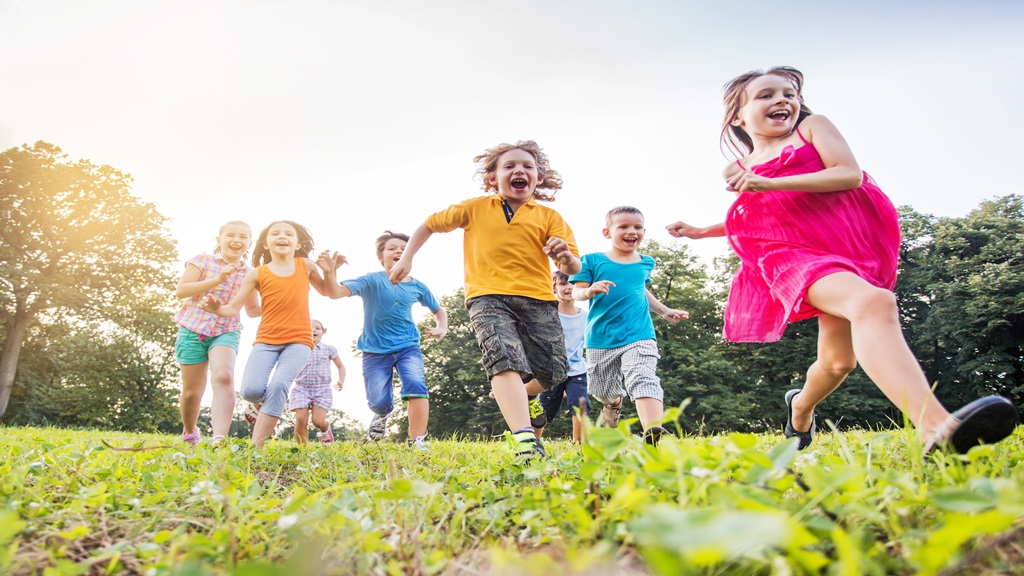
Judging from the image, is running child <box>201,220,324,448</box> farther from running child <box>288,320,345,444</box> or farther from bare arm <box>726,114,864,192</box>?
bare arm <box>726,114,864,192</box>

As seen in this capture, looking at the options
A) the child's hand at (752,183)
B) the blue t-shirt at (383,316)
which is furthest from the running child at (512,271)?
the blue t-shirt at (383,316)

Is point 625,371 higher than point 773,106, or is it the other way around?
point 773,106

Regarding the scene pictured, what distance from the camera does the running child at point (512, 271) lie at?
362 centimetres

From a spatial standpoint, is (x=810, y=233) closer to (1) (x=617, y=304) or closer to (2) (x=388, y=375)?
(1) (x=617, y=304)

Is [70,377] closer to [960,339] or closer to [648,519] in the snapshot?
[648,519]

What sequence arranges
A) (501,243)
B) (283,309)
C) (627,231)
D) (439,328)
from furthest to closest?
(439,328) → (627,231) → (283,309) → (501,243)

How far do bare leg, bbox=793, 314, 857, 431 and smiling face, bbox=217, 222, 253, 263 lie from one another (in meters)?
5.32

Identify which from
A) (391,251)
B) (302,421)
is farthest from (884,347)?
(302,421)

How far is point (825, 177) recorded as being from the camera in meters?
2.63

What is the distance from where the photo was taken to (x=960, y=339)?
2500cm

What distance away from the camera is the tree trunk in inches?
838

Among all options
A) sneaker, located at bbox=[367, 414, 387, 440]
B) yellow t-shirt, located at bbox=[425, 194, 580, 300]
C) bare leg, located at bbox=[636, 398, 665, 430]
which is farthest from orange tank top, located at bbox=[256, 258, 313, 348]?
bare leg, located at bbox=[636, 398, 665, 430]

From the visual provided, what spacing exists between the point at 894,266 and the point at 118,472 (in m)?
3.47

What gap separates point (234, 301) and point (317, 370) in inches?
154
